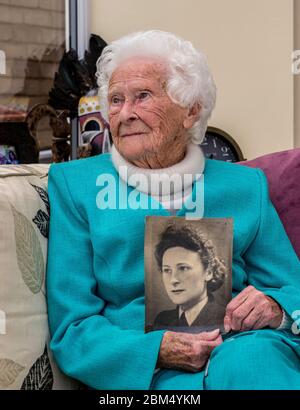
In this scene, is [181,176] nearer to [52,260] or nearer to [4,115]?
[52,260]

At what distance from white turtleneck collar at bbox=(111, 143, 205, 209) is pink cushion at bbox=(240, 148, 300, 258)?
19 centimetres

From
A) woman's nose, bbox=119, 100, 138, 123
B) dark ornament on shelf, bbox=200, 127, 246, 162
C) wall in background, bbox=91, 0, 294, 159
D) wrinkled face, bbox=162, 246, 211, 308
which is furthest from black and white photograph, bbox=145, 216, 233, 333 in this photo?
wall in background, bbox=91, 0, 294, 159

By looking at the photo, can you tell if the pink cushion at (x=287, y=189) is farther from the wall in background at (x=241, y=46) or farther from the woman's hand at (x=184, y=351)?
the wall in background at (x=241, y=46)

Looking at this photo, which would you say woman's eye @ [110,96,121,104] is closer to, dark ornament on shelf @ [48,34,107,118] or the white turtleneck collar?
the white turtleneck collar

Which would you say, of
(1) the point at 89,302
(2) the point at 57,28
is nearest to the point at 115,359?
(1) the point at 89,302

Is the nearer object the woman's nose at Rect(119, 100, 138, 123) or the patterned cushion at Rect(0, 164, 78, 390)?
the patterned cushion at Rect(0, 164, 78, 390)

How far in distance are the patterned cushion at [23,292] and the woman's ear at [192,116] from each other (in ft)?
1.22

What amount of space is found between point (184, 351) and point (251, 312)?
0.53 ft

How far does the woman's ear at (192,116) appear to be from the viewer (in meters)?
1.54

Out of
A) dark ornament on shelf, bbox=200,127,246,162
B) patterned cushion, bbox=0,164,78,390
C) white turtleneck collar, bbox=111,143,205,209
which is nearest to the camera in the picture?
patterned cushion, bbox=0,164,78,390

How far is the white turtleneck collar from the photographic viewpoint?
1.44m

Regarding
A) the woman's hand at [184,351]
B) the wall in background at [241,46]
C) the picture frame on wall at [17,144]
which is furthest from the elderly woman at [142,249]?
the wall in background at [241,46]

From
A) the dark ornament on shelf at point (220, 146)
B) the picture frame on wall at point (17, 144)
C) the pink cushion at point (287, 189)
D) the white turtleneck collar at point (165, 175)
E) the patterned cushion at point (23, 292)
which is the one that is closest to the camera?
the patterned cushion at point (23, 292)

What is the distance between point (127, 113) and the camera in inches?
57.3
